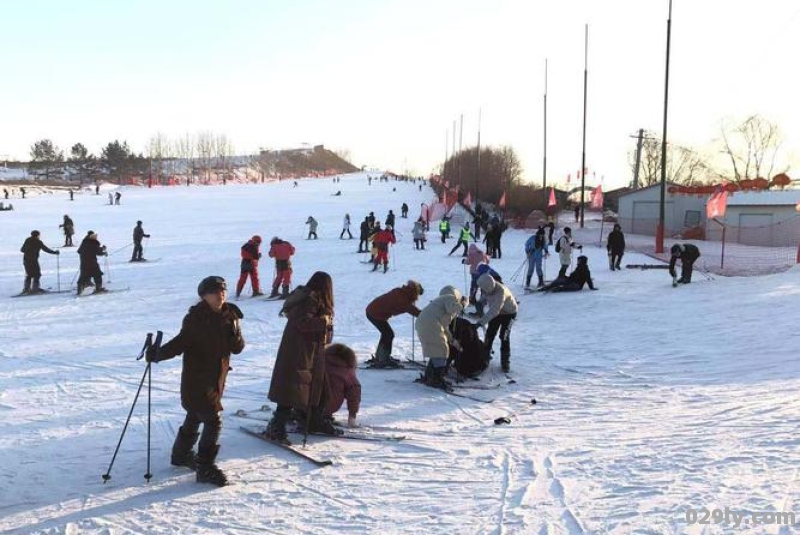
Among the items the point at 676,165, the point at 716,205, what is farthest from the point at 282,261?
the point at 676,165

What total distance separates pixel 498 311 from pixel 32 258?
12629 mm

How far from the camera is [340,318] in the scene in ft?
42.1

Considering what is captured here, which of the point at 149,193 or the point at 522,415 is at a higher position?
the point at 149,193

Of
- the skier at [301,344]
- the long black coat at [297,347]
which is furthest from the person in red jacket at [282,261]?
the long black coat at [297,347]

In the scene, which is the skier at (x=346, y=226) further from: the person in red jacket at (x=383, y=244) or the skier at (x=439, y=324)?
the skier at (x=439, y=324)

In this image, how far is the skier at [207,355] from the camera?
4.68 m

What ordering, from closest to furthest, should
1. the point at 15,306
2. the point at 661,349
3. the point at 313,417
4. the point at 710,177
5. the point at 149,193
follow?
1. the point at 313,417
2. the point at 661,349
3. the point at 15,306
4. the point at 149,193
5. the point at 710,177

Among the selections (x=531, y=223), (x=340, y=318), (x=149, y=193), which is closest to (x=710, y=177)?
(x=531, y=223)

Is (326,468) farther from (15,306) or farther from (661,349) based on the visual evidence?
(15,306)

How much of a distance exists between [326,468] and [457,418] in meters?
1.90

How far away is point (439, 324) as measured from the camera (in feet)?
24.0

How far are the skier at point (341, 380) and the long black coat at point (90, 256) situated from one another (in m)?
11.0

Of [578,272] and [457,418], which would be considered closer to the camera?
[457,418]

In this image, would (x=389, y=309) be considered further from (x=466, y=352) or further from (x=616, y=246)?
(x=616, y=246)
